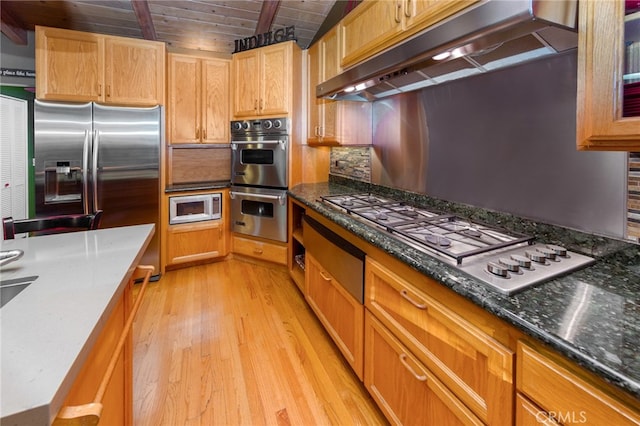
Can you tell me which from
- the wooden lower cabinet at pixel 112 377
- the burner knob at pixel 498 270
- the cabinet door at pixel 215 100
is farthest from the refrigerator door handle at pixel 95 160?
the burner knob at pixel 498 270

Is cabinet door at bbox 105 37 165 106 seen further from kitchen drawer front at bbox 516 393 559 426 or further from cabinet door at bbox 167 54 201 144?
kitchen drawer front at bbox 516 393 559 426

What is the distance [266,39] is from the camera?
314 centimetres

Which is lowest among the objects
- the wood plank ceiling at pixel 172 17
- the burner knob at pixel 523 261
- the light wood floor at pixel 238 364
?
the light wood floor at pixel 238 364

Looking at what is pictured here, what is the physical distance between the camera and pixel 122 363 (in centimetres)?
114

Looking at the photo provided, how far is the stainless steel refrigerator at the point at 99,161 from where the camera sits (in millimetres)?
2736

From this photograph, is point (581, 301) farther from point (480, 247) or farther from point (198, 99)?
point (198, 99)

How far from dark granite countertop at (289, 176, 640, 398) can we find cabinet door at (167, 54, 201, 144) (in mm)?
2640

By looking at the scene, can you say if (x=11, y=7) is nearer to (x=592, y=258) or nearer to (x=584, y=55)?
(x=584, y=55)

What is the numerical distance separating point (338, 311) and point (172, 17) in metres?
3.13

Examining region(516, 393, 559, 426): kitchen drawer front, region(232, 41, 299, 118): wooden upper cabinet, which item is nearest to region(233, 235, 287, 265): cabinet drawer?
region(232, 41, 299, 118): wooden upper cabinet

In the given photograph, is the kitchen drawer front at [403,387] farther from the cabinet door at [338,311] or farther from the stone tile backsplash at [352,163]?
the stone tile backsplash at [352,163]

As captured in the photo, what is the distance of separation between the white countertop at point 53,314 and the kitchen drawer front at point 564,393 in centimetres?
93

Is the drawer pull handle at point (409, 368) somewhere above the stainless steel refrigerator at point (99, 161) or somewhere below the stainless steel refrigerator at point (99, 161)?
below

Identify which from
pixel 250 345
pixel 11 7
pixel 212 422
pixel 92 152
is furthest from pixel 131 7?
pixel 212 422
